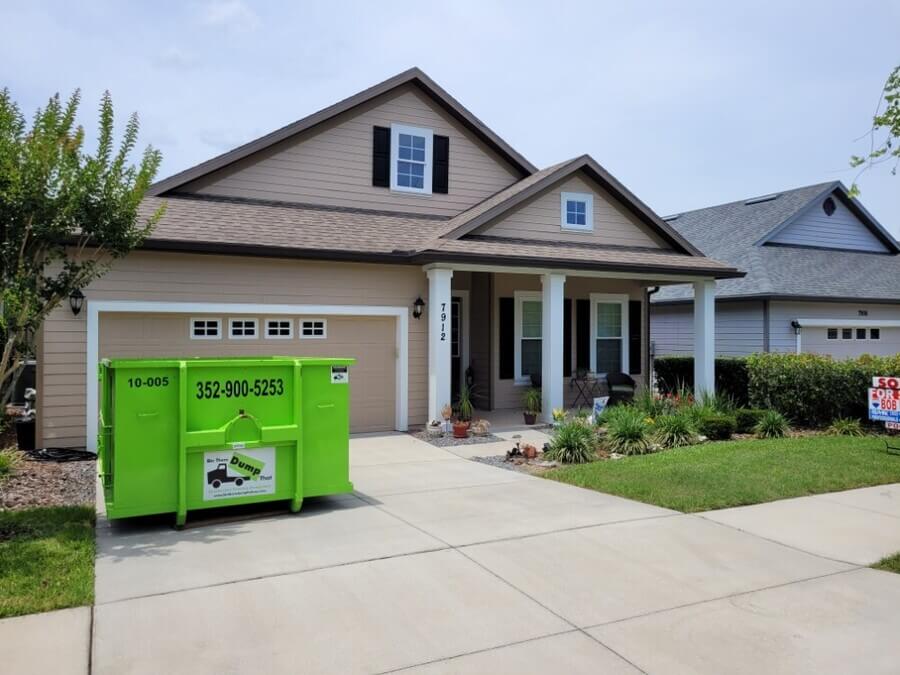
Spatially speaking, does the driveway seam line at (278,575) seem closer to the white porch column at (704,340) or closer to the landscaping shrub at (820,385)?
the landscaping shrub at (820,385)

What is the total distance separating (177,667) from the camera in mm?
3561

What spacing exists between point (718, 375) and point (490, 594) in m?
12.0

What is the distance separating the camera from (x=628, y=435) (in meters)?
10.3

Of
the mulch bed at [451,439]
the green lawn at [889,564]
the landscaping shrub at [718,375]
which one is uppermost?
the landscaping shrub at [718,375]

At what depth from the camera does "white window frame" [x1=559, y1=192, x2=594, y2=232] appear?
44.4 ft

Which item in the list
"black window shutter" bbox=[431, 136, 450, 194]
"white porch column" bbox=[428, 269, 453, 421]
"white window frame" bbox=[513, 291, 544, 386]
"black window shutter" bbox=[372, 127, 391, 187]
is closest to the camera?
"white porch column" bbox=[428, 269, 453, 421]

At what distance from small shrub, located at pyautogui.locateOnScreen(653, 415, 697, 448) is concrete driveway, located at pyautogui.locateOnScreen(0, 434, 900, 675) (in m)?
3.71

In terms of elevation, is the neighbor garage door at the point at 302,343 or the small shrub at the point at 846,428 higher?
the neighbor garage door at the point at 302,343

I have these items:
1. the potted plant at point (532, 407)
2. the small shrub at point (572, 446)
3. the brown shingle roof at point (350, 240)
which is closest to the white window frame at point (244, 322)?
the brown shingle roof at point (350, 240)

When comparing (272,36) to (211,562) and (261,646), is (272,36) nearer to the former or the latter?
(211,562)

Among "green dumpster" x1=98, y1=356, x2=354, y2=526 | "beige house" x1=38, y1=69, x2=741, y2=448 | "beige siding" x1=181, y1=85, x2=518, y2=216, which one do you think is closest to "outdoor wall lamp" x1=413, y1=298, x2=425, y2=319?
"beige house" x1=38, y1=69, x2=741, y2=448

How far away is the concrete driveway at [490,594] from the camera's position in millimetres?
3719

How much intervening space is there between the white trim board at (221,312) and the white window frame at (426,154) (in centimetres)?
346

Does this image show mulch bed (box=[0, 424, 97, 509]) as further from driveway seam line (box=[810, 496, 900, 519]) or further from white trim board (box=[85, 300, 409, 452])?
driveway seam line (box=[810, 496, 900, 519])
